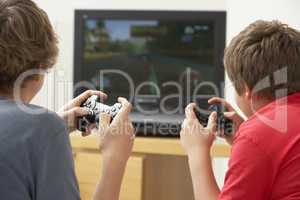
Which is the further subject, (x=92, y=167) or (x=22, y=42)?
(x=92, y=167)

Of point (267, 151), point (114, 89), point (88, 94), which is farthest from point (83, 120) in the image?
point (114, 89)

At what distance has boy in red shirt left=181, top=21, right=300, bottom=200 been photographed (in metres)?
0.88

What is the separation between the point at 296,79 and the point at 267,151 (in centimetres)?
20

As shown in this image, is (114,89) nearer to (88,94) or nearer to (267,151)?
(88,94)

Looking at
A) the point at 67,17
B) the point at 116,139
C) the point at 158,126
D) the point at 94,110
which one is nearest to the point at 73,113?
the point at 94,110

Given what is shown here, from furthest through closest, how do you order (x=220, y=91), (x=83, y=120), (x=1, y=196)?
1. (x=220, y=91)
2. (x=83, y=120)
3. (x=1, y=196)

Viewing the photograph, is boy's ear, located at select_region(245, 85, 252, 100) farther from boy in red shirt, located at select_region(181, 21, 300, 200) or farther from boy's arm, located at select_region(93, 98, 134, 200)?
boy's arm, located at select_region(93, 98, 134, 200)

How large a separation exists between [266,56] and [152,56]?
4.76ft

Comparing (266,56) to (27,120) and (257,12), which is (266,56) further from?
(257,12)

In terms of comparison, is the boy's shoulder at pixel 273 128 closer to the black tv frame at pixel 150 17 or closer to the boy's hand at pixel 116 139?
the boy's hand at pixel 116 139

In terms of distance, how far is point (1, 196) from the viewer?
0.78 metres

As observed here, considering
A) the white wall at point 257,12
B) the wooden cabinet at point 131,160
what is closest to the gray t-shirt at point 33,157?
the wooden cabinet at point 131,160

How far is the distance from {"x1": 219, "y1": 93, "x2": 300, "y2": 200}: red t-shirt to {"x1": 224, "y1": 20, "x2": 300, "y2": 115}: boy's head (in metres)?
0.12

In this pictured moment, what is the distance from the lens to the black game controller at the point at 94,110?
3.40ft
